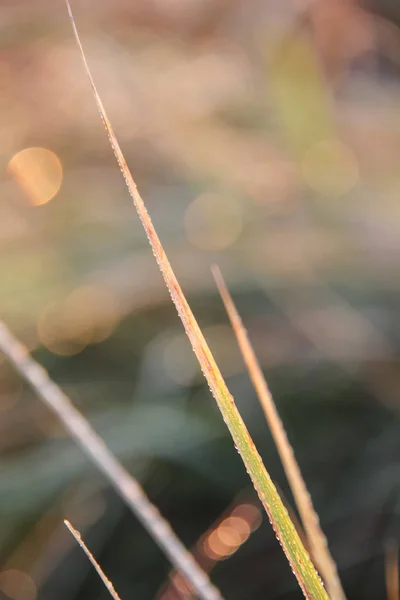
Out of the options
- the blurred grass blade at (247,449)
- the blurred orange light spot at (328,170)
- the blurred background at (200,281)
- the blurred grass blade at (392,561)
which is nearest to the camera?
the blurred grass blade at (247,449)

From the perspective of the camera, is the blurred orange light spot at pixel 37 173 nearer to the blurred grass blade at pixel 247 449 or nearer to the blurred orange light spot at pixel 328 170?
the blurred orange light spot at pixel 328 170

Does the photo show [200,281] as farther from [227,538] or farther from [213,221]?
[227,538]

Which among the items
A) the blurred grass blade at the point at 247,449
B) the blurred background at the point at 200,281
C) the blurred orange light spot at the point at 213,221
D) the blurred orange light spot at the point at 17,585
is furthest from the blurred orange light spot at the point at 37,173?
the blurred grass blade at the point at 247,449

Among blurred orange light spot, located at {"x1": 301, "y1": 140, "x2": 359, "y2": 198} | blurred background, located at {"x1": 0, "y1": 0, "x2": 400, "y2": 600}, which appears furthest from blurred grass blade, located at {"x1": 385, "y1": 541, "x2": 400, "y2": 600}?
blurred orange light spot, located at {"x1": 301, "y1": 140, "x2": 359, "y2": 198}

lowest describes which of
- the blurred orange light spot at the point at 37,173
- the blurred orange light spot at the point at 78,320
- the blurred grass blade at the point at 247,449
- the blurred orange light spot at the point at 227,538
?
the blurred grass blade at the point at 247,449

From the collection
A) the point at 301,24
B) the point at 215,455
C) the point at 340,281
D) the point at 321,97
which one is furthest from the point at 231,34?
the point at 215,455

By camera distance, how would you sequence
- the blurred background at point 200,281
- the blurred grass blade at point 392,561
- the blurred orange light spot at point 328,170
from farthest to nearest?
the blurred orange light spot at point 328,170 → the blurred background at point 200,281 → the blurred grass blade at point 392,561

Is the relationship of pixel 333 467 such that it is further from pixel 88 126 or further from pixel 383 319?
pixel 88 126
